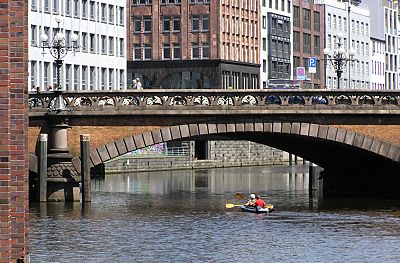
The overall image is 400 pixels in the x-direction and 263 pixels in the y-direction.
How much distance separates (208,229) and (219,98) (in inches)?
524

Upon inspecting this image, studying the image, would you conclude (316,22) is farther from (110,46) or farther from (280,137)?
(280,137)

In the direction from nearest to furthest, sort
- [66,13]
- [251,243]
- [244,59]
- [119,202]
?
[251,243]
[119,202]
[66,13]
[244,59]

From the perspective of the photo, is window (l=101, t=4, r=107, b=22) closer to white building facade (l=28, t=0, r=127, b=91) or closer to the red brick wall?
white building facade (l=28, t=0, r=127, b=91)

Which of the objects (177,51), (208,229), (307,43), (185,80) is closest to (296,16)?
(307,43)

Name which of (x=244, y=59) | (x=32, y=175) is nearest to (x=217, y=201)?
(x=32, y=175)

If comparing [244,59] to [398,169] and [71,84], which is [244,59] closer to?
[71,84]

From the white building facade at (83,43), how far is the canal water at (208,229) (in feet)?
116

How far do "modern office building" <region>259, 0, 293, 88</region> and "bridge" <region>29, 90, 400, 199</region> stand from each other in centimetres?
9357

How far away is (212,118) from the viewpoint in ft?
239

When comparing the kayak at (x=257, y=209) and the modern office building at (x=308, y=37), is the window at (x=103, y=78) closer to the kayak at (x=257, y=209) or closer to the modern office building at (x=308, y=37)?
the modern office building at (x=308, y=37)

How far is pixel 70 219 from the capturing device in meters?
64.5

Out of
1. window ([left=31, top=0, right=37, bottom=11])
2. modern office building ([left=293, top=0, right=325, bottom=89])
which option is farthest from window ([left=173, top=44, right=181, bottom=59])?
window ([left=31, top=0, right=37, bottom=11])

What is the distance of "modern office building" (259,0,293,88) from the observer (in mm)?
170250

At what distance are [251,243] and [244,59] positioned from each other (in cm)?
10881
